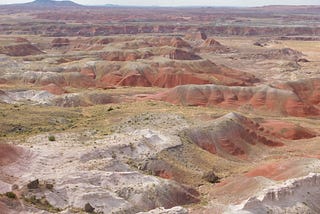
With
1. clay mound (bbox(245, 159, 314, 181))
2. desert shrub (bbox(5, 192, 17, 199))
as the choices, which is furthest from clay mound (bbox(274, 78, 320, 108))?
desert shrub (bbox(5, 192, 17, 199))

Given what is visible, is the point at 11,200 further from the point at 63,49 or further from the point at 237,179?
the point at 63,49

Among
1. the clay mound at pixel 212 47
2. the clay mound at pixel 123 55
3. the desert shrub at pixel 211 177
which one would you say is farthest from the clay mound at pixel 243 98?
the clay mound at pixel 212 47

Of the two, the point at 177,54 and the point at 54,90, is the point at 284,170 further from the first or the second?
the point at 177,54

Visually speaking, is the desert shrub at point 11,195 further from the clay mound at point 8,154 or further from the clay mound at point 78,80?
the clay mound at point 78,80

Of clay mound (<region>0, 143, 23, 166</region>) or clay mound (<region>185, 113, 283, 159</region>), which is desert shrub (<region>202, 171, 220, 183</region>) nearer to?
clay mound (<region>185, 113, 283, 159</region>)

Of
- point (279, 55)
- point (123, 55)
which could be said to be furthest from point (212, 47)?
point (123, 55)
